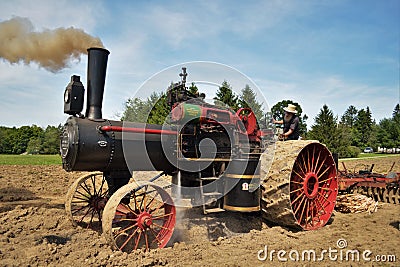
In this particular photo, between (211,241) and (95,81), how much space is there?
3046mm

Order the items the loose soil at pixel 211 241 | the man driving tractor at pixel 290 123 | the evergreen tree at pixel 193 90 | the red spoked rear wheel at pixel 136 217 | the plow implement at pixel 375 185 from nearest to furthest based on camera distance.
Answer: the loose soil at pixel 211 241, the red spoked rear wheel at pixel 136 217, the evergreen tree at pixel 193 90, the man driving tractor at pixel 290 123, the plow implement at pixel 375 185

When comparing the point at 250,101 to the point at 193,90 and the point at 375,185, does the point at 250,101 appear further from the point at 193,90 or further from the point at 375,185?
the point at 375,185

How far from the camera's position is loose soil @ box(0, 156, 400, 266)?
13.8ft

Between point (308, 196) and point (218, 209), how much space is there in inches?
69.2

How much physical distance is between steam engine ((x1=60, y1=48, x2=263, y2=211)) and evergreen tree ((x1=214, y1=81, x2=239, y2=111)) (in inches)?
4.7

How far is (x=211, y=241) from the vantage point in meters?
5.38

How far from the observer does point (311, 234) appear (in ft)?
18.9

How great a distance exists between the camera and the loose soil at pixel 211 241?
4.20 m

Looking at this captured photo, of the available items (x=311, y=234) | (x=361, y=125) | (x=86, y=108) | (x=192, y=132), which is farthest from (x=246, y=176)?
(x=361, y=125)

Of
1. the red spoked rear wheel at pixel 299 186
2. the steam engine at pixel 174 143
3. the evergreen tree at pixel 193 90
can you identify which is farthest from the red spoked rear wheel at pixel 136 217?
the red spoked rear wheel at pixel 299 186

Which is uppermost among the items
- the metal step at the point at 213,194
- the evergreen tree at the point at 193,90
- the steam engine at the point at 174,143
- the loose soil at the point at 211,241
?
the evergreen tree at the point at 193,90

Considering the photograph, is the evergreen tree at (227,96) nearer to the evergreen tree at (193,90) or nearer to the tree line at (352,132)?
the evergreen tree at (193,90)

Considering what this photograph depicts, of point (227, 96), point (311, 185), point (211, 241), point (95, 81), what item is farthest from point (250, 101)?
point (95, 81)

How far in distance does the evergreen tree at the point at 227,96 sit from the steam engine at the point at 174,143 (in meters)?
0.12
